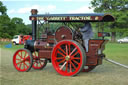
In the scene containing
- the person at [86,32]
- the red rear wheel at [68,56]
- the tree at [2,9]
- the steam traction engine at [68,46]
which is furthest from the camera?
the tree at [2,9]

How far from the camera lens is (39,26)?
343 inches

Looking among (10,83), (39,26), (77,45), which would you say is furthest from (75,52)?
(10,83)

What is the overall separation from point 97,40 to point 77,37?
0.84 metres

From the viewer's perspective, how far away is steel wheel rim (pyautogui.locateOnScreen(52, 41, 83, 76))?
749cm

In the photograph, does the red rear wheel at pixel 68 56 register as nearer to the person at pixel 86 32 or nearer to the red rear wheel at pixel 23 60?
the person at pixel 86 32

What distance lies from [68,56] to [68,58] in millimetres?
68

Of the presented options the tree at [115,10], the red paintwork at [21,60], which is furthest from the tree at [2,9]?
the red paintwork at [21,60]

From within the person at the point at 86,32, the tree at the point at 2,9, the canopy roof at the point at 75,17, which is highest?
the tree at the point at 2,9

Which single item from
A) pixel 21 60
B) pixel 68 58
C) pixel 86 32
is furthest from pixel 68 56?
pixel 21 60

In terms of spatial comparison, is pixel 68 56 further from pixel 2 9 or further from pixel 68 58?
pixel 2 9

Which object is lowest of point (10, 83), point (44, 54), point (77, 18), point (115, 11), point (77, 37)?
point (10, 83)

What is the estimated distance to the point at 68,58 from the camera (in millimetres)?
7668

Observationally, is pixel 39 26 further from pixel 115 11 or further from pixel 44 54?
pixel 115 11

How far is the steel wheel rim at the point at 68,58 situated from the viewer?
7486mm
